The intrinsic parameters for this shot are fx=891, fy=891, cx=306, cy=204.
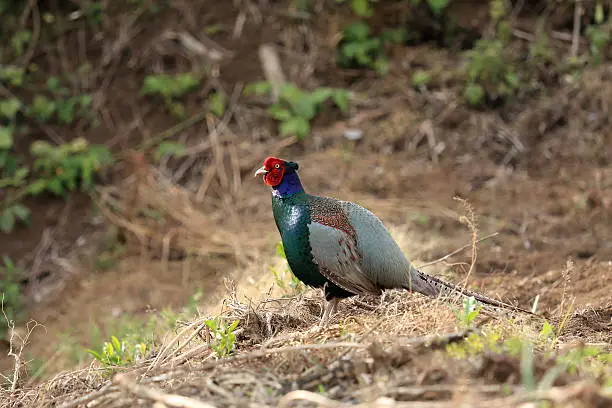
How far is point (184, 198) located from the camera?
8.37m

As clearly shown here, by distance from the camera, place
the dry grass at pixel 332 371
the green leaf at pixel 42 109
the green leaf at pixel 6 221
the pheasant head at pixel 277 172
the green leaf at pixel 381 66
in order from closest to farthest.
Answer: the dry grass at pixel 332 371, the pheasant head at pixel 277 172, the green leaf at pixel 6 221, the green leaf at pixel 381 66, the green leaf at pixel 42 109

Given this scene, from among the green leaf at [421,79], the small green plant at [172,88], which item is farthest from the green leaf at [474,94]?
the small green plant at [172,88]

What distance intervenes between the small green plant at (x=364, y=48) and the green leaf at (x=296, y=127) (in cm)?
103

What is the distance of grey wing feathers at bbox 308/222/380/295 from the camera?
169 inches

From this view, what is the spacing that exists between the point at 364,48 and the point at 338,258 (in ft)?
18.2

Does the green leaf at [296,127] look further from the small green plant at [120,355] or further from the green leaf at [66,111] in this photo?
the small green plant at [120,355]

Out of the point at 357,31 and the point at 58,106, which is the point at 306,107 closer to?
the point at 357,31

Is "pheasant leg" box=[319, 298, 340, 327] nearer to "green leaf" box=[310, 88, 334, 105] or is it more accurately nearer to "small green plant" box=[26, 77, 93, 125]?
"green leaf" box=[310, 88, 334, 105]

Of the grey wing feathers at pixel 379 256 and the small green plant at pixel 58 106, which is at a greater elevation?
the small green plant at pixel 58 106

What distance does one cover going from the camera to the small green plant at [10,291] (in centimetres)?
771

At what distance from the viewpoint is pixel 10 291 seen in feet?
26.1

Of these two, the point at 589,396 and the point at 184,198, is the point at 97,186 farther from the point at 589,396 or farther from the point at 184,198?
the point at 589,396

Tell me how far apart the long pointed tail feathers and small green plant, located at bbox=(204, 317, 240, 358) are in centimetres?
90

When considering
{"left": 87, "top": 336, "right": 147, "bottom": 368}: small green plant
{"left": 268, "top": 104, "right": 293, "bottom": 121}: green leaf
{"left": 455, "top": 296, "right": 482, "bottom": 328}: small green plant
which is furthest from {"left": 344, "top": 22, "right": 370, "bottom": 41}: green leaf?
{"left": 455, "top": 296, "right": 482, "bottom": 328}: small green plant
